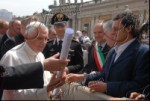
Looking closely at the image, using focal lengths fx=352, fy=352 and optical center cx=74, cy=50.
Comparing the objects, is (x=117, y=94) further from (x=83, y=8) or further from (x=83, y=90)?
(x=83, y=8)

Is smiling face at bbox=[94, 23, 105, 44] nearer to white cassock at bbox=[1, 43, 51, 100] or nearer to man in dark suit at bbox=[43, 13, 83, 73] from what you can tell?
man in dark suit at bbox=[43, 13, 83, 73]

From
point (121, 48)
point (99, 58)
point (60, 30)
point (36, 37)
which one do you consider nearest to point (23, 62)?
point (36, 37)

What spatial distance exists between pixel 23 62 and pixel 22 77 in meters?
0.73

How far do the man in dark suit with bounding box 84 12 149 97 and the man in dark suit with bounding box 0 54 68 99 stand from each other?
41cm

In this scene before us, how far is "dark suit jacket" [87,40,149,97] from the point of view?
8.47 ft

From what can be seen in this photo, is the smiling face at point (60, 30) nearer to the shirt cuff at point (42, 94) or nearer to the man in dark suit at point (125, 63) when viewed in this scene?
the man in dark suit at point (125, 63)

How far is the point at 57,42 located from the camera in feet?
17.2

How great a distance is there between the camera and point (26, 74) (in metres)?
2.22

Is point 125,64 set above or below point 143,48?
below

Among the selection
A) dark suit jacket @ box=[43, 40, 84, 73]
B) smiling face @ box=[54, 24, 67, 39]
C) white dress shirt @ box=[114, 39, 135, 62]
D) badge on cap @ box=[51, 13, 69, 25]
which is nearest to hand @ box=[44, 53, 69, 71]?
white dress shirt @ box=[114, 39, 135, 62]

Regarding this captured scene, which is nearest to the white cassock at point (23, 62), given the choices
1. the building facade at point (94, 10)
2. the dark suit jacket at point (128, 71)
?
the dark suit jacket at point (128, 71)

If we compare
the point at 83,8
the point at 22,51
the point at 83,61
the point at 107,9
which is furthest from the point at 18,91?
the point at 83,8

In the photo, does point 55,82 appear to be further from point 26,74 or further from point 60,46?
point 60,46

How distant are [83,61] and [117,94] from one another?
252 cm
